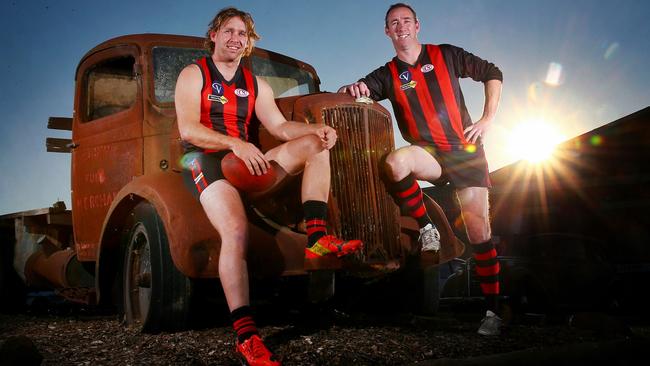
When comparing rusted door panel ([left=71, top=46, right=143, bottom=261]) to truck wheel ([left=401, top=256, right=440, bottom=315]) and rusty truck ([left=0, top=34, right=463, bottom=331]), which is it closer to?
rusty truck ([left=0, top=34, right=463, bottom=331])

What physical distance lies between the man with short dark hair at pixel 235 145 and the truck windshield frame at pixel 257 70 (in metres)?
1.08

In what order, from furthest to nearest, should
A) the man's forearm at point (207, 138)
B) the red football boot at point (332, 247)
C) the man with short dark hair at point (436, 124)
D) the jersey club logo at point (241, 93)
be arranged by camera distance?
the man with short dark hair at point (436, 124) < the jersey club logo at point (241, 93) < the man's forearm at point (207, 138) < the red football boot at point (332, 247)

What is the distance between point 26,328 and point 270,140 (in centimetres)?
263

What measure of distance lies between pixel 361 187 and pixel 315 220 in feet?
1.90

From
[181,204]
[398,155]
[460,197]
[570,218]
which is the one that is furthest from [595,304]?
[181,204]

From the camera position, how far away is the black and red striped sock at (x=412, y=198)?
3158 mm

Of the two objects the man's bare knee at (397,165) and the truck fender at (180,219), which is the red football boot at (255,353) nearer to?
the truck fender at (180,219)

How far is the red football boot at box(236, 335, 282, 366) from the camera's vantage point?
2219mm

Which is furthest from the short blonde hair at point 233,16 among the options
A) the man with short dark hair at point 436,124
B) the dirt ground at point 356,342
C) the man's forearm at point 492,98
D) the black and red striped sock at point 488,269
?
the black and red striped sock at point 488,269

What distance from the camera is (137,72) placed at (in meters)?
4.03

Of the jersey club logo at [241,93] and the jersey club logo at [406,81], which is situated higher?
the jersey club logo at [406,81]

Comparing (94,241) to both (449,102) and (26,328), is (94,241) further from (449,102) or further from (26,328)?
(449,102)

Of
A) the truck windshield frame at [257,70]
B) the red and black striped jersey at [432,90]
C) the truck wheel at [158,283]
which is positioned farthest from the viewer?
the truck windshield frame at [257,70]

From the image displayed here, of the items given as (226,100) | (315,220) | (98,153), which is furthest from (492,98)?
(98,153)
